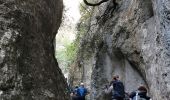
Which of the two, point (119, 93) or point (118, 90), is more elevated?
point (118, 90)

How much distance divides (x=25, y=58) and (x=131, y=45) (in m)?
9.39

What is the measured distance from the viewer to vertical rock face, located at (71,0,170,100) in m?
10.7

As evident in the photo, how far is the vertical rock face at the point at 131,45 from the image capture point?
35.2 ft

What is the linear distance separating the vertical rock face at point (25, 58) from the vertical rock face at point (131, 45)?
12.8ft

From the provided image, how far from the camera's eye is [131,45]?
15852mm

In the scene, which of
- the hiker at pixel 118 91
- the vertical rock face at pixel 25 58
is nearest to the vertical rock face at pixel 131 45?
the hiker at pixel 118 91

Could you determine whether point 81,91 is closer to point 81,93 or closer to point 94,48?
point 81,93

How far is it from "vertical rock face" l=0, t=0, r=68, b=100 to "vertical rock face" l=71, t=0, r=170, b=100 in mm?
3896

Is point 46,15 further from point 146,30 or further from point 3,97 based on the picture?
point 146,30

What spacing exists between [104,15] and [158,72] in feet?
26.4

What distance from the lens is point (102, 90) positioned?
720 inches

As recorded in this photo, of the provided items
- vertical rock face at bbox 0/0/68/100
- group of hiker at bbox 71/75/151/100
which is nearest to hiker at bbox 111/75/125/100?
group of hiker at bbox 71/75/151/100

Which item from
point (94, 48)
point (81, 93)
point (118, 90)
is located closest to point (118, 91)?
point (118, 90)

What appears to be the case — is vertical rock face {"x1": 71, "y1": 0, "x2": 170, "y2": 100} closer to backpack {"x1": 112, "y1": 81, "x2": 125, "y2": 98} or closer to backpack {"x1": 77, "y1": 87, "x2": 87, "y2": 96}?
backpack {"x1": 112, "y1": 81, "x2": 125, "y2": 98}
